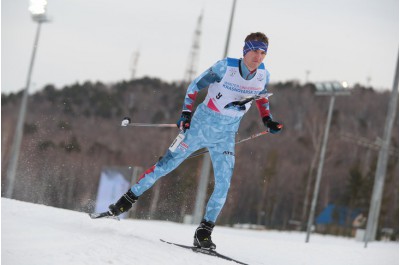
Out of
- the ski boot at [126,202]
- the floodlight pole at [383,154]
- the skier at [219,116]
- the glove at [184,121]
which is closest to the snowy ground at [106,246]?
the ski boot at [126,202]

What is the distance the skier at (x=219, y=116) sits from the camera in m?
4.22

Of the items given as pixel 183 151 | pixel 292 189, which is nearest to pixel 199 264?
pixel 183 151

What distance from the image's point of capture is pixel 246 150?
31547 mm

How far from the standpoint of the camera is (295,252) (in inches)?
210

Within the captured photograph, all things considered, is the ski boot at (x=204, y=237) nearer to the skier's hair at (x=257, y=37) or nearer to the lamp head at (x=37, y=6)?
the skier's hair at (x=257, y=37)

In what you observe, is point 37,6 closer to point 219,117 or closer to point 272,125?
point 219,117

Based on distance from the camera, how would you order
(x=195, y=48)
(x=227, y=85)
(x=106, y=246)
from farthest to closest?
(x=195, y=48)
(x=227, y=85)
(x=106, y=246)

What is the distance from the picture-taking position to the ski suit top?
4.23 meters

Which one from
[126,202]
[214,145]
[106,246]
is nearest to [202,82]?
[214,145]

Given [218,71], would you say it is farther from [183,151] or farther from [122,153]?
[122,153]

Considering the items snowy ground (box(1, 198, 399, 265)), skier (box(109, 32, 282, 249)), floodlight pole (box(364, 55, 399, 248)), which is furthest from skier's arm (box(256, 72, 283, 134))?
floodlight pole (box(364, 55, 399, 248))

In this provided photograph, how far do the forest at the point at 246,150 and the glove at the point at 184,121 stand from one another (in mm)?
2000

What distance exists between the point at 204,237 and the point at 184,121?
0.86m

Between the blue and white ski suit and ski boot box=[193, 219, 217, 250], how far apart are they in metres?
0.06
